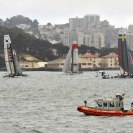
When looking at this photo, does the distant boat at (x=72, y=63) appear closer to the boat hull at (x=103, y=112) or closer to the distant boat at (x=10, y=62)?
the distant boat at (x=10, y=62)

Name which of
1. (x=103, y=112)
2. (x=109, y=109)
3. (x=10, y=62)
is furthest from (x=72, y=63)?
(x=103, y=112)

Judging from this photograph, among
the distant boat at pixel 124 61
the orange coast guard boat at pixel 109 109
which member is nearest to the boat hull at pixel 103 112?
the orange coast guard boat at pixel 109 109

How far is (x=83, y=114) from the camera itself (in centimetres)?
4781

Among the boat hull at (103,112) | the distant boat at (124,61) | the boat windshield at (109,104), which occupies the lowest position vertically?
the boat hull at (103,112)

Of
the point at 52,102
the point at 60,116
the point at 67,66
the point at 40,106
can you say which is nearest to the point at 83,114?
the point at 60,116

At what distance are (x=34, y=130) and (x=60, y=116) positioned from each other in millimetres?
6984

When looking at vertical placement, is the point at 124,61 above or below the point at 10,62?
below

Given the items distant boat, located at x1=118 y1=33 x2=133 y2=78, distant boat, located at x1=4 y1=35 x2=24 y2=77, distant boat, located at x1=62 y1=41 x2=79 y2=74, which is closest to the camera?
distant boat, located at x1=118 y1=33 x2=133 y2=78

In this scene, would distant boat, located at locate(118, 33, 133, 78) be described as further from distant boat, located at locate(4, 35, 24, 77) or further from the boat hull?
the boat hull

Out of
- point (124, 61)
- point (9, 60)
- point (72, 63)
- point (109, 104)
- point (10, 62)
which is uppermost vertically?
point (9, 60)

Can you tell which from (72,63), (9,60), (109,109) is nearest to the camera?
(109,109)

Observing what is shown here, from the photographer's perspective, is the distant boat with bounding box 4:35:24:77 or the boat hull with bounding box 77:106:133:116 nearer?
the boat hull with bounding box 77:106:133:116

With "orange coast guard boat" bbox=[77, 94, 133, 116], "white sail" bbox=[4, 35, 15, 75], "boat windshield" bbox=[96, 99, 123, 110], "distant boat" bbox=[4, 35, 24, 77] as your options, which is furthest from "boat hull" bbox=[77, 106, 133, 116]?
"white sail" bbox=[4, 35, 15, 75]

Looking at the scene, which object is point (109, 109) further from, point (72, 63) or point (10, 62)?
point (72, 63)
